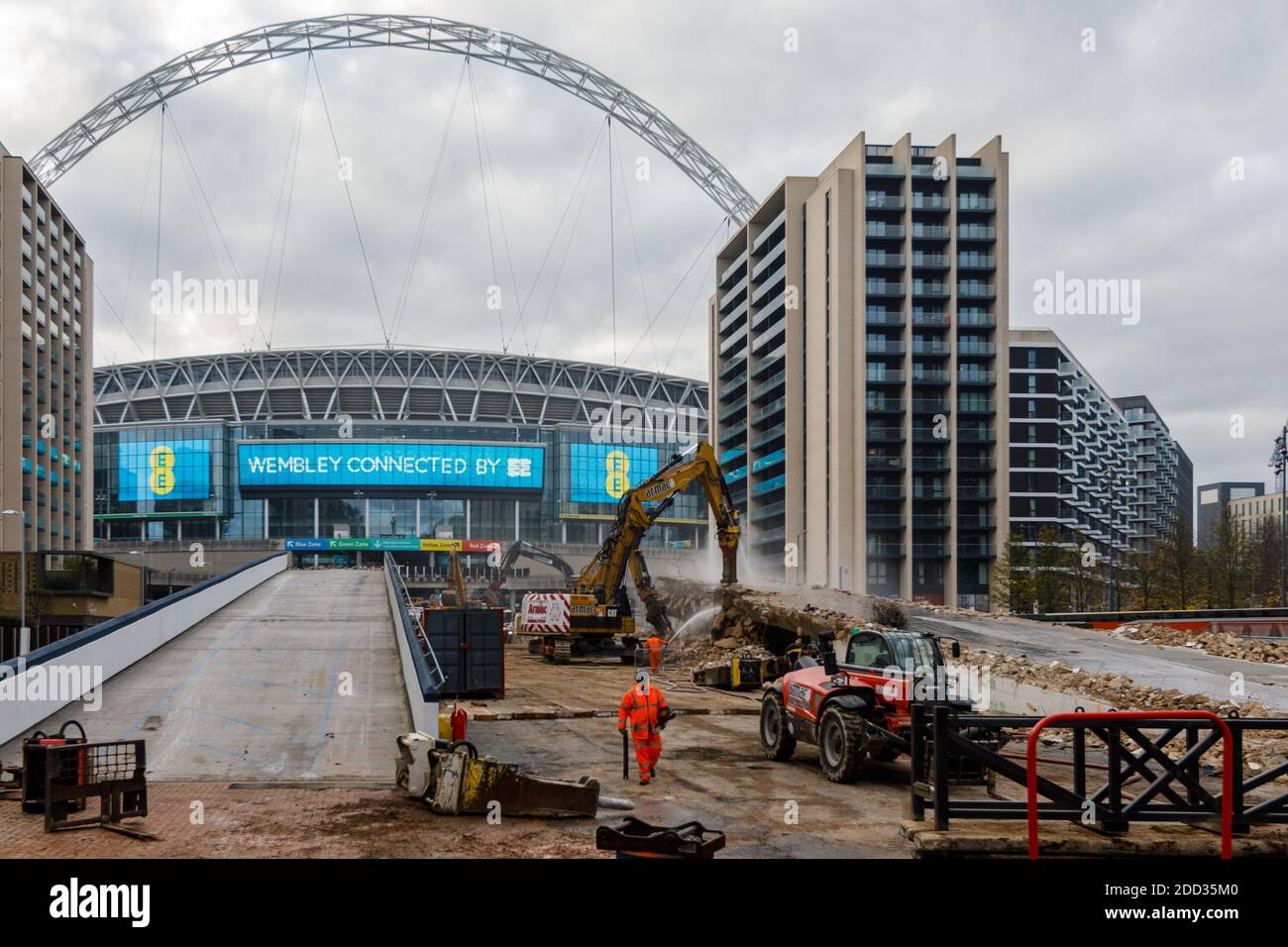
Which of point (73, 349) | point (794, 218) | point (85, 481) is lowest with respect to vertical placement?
point (85, 481)

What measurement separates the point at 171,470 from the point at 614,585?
96165mm

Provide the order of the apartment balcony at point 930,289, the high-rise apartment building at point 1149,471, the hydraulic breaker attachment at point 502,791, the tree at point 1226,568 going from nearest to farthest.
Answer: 1. the hydraulic breaker attachment at point 502,791
2. the tree at point 1226,568
3. the apartment balcony at point 930,289
4. the high-rise apartment building at point 1149,471

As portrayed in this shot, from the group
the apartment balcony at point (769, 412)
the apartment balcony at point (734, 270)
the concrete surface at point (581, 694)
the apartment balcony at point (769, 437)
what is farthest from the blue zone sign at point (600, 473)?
the concrete surface at point (581, 694)

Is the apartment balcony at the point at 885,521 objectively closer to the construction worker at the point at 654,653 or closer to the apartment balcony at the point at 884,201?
the apartment balcony at the point at 884,201

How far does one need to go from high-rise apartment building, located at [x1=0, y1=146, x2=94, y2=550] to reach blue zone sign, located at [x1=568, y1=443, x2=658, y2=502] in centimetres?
5362

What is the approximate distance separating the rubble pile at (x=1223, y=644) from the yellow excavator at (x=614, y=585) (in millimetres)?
15571

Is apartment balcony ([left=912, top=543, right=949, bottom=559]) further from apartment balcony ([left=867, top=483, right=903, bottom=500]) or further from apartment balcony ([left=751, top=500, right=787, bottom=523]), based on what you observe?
apartment balcony ([left=751, top=500, right=787, bottom=523])

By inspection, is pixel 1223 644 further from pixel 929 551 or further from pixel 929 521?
pixel 929 521

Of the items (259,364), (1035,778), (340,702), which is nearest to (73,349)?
(259,364)

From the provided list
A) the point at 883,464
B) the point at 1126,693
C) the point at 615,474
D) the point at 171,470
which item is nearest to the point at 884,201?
the point at 883,464

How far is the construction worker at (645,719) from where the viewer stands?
628 inches

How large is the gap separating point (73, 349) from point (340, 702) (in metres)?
98.8

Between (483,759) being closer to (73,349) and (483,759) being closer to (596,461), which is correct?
(73,349)
